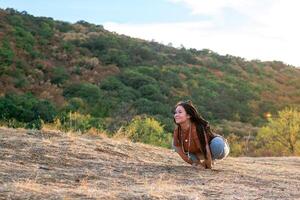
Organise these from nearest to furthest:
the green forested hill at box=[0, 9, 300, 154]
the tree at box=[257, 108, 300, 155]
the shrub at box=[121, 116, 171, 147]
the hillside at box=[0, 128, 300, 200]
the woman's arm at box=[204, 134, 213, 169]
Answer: the hillside at box=[0, 128, 300, 200] → the woman's arm at box=[204, 134, 213, 169] → the shrub at box=[121, 116, 171, 147] → the tree at box=[257, 108, 300, 155] → the green forested hill at box=[0, 9, 300, 154]

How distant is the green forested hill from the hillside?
17276 millimetres

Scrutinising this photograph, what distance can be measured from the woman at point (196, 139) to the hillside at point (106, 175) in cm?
22

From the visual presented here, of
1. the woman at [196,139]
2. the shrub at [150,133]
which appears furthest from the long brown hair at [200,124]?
the shrub at [150,133]

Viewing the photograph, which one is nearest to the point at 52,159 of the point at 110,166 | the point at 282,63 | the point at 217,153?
the point at 110,166

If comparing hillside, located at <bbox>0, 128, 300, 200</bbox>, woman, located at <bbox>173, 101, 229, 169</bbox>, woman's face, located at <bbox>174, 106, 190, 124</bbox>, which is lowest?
hillside, located at <bbox>0, 128, 300, 200</bbox>

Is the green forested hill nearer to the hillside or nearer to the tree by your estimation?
the tree

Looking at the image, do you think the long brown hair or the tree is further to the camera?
the tree

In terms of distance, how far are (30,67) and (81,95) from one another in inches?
212

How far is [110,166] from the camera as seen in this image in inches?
300

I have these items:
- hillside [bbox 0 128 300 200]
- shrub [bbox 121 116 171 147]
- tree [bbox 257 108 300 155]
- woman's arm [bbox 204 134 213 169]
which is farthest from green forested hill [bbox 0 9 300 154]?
woman's arm [bbox 204 134 213 169]

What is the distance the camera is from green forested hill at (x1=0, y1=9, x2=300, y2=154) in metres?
35.8

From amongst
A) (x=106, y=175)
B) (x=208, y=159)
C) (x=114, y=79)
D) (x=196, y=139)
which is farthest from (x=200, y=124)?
(x=114, y=79)

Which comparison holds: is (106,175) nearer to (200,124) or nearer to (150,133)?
(200,124)

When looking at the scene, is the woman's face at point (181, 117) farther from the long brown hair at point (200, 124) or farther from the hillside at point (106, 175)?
the hillside at point (106, 175)
